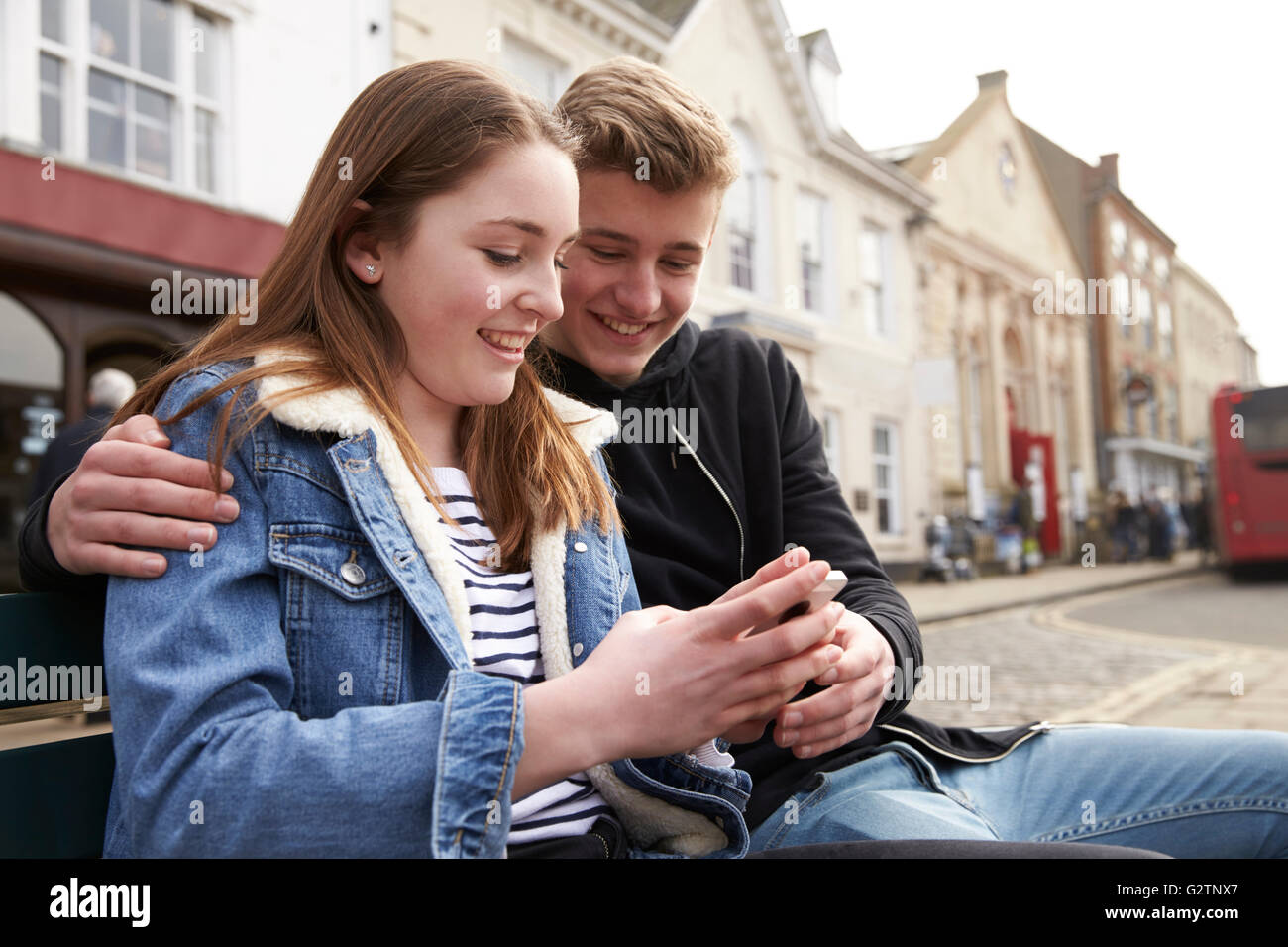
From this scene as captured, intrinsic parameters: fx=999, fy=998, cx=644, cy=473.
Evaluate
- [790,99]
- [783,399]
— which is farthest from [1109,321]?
[783,399]

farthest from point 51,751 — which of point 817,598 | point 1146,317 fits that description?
point 1146,317

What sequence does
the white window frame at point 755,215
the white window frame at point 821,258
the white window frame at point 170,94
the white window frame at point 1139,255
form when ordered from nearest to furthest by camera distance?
the white window frame at point 170,94 → the white window frame at point 755,215 → the white window frame at point 821,258 → the white window frame at point 1139,255

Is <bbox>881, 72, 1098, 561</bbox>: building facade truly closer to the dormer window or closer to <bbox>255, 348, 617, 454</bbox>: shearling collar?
the dormer window

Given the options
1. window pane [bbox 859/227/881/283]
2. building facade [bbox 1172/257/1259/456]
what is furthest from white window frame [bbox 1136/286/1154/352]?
window pane [bbox 859/227/881/283]

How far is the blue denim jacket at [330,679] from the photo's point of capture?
35.4 inches

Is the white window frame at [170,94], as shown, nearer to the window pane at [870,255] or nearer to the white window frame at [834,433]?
the white window frame at [834,433]

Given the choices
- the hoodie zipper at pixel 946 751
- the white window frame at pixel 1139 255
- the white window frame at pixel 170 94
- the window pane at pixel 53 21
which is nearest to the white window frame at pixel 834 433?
the white window frame at pixel 170 94

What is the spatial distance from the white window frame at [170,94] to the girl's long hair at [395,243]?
7.27 m

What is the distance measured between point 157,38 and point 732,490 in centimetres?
811

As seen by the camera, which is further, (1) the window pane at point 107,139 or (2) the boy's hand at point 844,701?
(1) the window pane at point 107,139

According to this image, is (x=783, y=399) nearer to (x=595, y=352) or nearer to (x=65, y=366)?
(x=595, y=352)

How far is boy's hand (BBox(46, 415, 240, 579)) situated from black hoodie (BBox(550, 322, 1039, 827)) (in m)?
0.88
